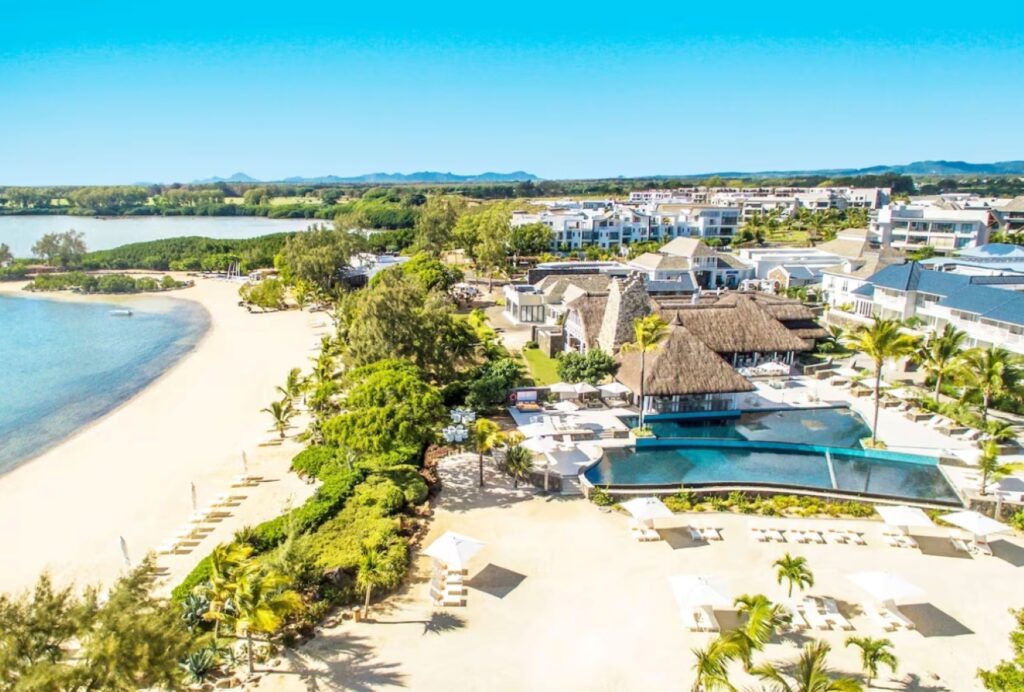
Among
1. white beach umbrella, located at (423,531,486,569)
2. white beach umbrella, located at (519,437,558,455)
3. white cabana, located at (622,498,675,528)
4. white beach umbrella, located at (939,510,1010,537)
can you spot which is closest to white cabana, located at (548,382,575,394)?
white beach umbrella, located at (519,437,558,455)

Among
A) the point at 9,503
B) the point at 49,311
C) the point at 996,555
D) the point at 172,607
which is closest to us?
the point at 172,607

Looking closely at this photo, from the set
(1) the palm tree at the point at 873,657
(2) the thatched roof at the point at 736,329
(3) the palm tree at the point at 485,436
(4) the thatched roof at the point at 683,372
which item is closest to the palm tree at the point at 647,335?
(4) the thatched roof at the point at 683,372

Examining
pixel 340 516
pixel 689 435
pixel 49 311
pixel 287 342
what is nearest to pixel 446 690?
pixel 340 516

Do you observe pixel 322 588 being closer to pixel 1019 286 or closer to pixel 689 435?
pixel 689 435

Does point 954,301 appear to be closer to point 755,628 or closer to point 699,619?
point 699,619

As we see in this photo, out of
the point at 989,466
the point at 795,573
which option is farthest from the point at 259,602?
the point at 989,466

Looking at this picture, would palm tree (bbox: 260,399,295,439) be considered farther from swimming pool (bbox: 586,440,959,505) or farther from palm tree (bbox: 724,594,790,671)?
palm tree (bbox: 724,594,790,671)
